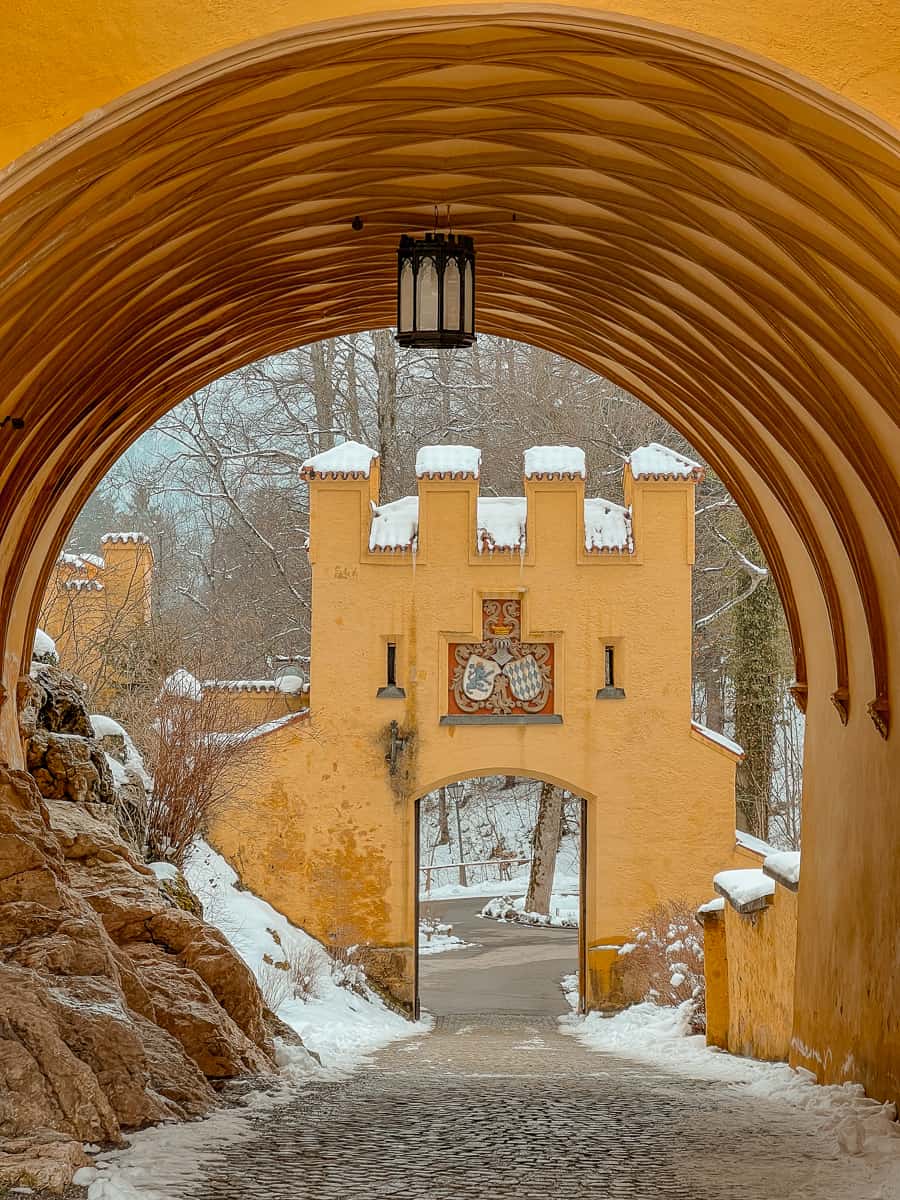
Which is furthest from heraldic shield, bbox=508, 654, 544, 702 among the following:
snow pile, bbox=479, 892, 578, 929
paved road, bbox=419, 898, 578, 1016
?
snow pile, bbox=479, 892, 578, 929

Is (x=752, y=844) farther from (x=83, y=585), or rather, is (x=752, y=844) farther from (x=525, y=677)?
(x=83, y=585)

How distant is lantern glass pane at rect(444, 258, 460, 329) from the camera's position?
6660 mm

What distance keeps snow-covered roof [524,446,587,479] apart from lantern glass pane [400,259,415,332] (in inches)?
543

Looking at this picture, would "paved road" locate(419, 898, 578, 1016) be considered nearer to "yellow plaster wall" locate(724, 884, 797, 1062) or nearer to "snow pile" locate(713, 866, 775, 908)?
"yellow plaster wall" locate(724, 884, 797, 1062)

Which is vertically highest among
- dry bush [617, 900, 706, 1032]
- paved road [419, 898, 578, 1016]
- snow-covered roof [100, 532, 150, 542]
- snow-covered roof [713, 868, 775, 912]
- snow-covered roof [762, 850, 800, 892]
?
snow-covered roof [100, 532, 150, 542]

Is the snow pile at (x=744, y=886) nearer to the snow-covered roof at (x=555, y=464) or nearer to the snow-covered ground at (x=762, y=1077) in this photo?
the snow-covered ground at (x=762, y=1077)

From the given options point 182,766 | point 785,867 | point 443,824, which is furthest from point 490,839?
point 785,867

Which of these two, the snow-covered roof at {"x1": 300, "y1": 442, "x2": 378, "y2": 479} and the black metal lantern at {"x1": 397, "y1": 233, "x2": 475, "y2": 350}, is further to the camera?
the snow-covered roof at {"x1": 300, "y1": 442, "x2": 378, "y2": 479}

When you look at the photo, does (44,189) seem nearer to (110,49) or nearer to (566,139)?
(110,49)

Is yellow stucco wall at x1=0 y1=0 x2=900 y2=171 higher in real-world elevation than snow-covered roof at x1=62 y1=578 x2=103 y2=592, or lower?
lower

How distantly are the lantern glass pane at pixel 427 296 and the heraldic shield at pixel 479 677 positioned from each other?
550 inches

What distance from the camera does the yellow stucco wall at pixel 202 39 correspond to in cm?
434

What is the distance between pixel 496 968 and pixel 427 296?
1856 centimetres

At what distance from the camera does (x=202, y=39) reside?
14.3ft
